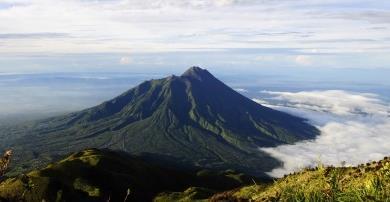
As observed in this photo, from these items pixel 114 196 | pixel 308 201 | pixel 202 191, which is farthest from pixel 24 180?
pixel 114 196

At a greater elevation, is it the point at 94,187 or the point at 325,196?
the point at 325,196

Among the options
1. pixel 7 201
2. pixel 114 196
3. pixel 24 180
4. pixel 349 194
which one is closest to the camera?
pixel 24 180

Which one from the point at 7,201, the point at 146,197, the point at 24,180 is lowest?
the point at 146,197

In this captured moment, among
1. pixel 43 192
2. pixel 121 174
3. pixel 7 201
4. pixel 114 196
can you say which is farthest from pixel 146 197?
pixel 7 201

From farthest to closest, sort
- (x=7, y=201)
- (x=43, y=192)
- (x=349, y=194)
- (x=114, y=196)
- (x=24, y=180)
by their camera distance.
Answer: (x=114, y=196) < (x=43, y=192) < (x=7, y=201) < (x=349, y=194) < (x=24, y=180)

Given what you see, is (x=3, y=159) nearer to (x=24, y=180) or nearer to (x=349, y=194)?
(x=24, y=180)

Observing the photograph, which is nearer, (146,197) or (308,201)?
(308,201)

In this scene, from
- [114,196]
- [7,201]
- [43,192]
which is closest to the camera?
[7,201]

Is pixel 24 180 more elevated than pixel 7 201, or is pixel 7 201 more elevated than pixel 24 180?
pixel 24 180

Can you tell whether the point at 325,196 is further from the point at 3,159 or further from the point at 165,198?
the point at 165,198
